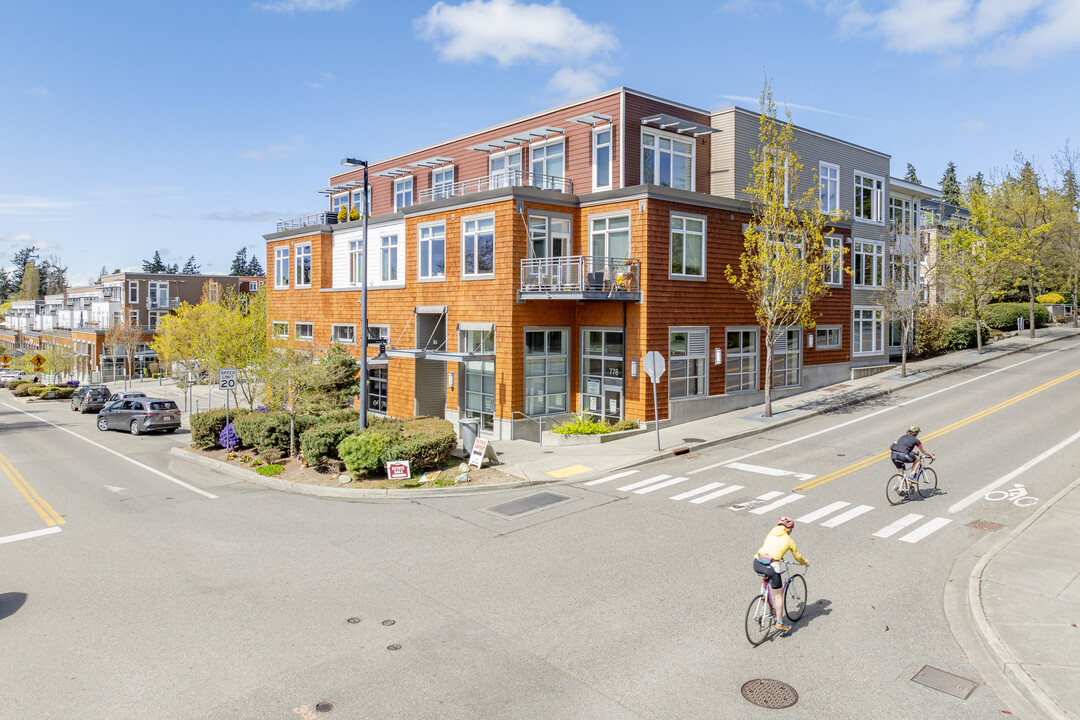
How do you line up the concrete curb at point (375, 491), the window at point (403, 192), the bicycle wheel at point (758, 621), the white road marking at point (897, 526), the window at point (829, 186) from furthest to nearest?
1. the window at point (403, 192)
2. the window at point (829, 186)
3. the concrete curb at point (375, 491)
4. the white road marking at point (897, 526)
5. the bicycle wheel at point (758, 621)

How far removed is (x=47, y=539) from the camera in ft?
44.2

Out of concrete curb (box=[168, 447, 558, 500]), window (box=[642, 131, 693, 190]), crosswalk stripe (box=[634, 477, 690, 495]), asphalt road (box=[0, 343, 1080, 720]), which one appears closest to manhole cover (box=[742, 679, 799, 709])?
asphalt road (box=[0, 343, 1080, 720])

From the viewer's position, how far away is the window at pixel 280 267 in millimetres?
40094

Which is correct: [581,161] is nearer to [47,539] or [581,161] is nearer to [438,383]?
[438,383]

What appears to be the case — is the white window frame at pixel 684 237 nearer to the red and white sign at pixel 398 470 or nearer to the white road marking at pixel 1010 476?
the white road marking at pixel 1010 476

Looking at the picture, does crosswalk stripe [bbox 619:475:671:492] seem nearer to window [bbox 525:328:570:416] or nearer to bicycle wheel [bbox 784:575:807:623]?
bicycle wheel [bbox 784:575:807:623]

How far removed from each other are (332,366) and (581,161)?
14.0m

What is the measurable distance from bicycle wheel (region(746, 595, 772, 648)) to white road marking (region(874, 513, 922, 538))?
17.0ft

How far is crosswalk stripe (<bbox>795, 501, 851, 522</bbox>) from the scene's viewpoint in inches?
528

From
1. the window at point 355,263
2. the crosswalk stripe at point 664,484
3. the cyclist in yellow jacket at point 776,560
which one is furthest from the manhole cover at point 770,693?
the window at point 355,263

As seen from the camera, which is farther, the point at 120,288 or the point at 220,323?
the point at 120,288

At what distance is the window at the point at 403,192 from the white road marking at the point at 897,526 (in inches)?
1194

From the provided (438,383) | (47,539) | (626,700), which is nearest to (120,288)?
(438,383)

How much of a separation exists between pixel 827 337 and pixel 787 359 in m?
3.60
